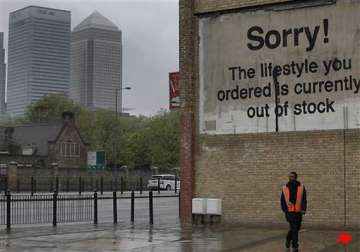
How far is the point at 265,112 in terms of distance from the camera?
19.4 meters

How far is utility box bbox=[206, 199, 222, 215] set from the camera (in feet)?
64.4

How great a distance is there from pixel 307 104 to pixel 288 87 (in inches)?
29.7

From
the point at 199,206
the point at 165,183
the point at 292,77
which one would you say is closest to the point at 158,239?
the point at 199,206

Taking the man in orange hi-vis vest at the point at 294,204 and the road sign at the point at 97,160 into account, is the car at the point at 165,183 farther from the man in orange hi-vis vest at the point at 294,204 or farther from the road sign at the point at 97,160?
the man in orange hi-vis vest at the point at 294,204

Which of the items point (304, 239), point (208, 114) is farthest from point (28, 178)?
point (304, 239)

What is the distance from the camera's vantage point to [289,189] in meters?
13.7

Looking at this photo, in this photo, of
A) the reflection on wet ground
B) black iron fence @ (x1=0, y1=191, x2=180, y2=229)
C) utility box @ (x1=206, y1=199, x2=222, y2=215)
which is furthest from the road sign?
the reflection on wet ground

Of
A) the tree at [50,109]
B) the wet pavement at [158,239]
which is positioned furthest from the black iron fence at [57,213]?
the tree at [50,109]

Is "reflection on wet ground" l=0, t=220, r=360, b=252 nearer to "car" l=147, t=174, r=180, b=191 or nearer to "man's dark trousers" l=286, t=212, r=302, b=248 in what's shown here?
"man's dark trousers" l=286, t=212, r=302, b=248

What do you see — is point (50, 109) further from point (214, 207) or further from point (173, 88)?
point (214, 207)

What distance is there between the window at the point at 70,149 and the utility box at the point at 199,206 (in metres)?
72.3

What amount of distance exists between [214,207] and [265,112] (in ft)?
10.2

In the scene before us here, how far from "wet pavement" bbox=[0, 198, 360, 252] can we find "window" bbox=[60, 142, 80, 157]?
7121 cm

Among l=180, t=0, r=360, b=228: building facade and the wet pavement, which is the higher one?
l=180, t=0, r=360, b=228: building facade
